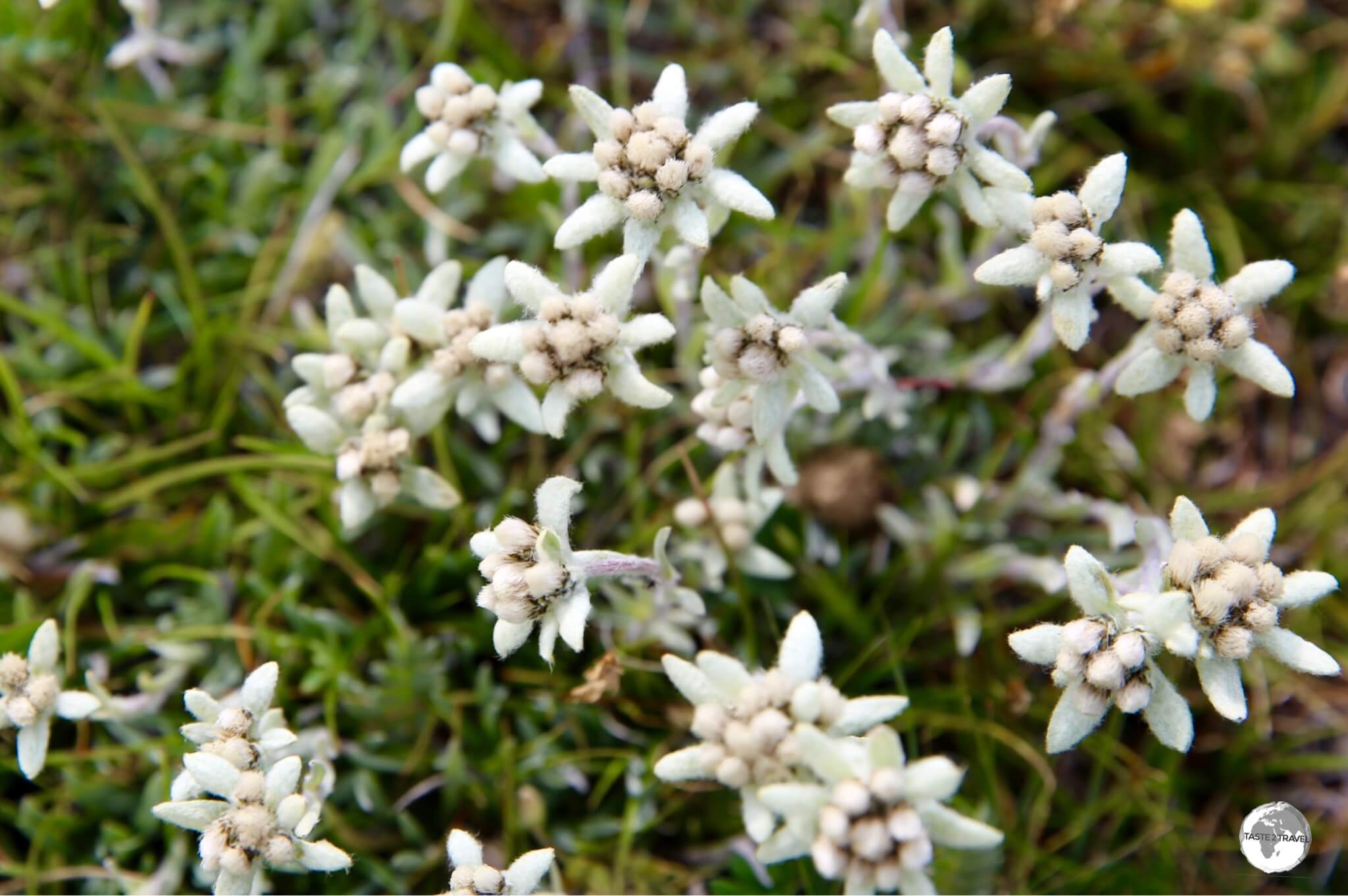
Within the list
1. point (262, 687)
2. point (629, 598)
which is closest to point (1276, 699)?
point (629, 598)

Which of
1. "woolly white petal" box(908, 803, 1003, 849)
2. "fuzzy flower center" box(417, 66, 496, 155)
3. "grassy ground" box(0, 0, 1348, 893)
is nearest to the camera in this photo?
"woolly white petal" box(908, 803, 1003, 849)

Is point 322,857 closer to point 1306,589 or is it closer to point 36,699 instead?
point 36,699

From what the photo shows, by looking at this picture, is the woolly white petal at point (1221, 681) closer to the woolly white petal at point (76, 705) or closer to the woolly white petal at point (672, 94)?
the woolly white petal at point (672, 94)

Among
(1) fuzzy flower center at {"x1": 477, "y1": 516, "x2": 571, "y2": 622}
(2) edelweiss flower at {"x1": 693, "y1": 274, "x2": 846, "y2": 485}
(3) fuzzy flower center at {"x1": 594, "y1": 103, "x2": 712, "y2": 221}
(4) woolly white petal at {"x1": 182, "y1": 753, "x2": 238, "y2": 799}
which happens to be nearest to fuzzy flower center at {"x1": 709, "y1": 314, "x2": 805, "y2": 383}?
(2) edelweiss flower at {"x1": 693, "y1": 274, "x2": 846, "y2": 485}

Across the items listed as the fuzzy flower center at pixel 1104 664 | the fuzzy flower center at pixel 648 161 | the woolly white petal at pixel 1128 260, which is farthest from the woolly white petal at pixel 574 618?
the woolly white petal at pixel 1128 260

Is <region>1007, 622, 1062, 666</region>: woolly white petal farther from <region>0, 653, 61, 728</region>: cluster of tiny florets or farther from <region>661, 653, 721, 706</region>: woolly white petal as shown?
<region>0, 653, 61, 728</region>: cluster of tiny florets
